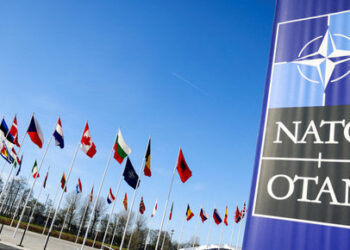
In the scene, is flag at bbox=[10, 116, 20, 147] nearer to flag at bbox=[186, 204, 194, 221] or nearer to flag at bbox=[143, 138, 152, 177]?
flag at bbox=[143, 138, 152, 177]

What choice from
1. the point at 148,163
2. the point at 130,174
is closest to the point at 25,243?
the point at 130,174

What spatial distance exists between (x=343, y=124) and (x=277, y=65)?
257 centimetres

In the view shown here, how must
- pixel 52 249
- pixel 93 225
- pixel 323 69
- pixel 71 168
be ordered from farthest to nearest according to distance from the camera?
1. pixel 93 225
2. pixel 71 168
3. pixel 52 249
4. pixel 323 69

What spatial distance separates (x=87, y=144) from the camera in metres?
22.4

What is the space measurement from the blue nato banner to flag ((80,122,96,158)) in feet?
57.9

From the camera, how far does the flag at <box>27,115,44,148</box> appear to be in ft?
74.4

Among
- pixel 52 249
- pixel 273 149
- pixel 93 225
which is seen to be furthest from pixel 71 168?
pixel 93 225

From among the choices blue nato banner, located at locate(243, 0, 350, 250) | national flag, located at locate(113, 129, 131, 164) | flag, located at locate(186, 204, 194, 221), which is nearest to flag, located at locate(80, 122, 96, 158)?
national flag, located at locate(113, 129, 131, 164)

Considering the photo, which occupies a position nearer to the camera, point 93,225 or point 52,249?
point 52,249

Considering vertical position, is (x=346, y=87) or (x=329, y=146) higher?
(x=346, y=87)

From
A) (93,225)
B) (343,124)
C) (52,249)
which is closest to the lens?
(343,124)

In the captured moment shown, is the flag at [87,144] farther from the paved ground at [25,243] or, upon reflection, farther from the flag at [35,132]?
the paved ground at [25,243]

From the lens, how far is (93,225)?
84.1 metres

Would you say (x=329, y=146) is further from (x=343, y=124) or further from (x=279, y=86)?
(x=279, y=86)
